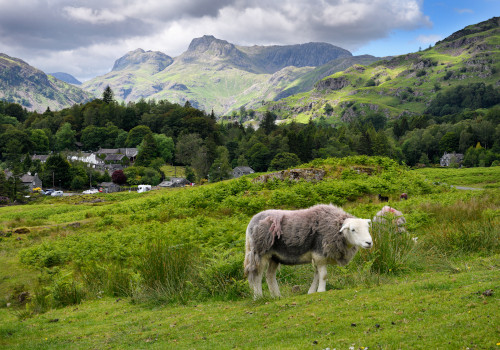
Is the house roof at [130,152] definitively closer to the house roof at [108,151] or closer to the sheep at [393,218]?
the house roof at [108,151]

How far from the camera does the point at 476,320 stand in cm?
528

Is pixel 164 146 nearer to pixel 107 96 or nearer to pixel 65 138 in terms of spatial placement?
pixel 65 138

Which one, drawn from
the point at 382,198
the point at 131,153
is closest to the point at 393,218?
the point at 382,198

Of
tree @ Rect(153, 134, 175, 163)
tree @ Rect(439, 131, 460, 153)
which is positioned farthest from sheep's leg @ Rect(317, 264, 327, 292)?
tree @ Rect(439, 131, 460, 153)

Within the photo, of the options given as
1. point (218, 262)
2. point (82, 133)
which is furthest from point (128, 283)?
point (82, 133)

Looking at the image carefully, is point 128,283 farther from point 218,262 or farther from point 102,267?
point 218,262

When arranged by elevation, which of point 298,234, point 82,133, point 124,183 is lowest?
point 124,183

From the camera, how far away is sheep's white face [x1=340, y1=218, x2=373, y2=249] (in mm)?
8406

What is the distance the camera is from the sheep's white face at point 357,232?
27.6 ft

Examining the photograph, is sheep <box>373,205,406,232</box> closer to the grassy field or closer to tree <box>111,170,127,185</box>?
the grassy field

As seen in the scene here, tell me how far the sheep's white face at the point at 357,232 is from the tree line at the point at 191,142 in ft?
295

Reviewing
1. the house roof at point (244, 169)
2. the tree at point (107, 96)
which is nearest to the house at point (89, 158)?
the tree at point (107, 96)

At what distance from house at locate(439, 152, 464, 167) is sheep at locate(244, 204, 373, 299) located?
114m

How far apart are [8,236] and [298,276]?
28690mm
